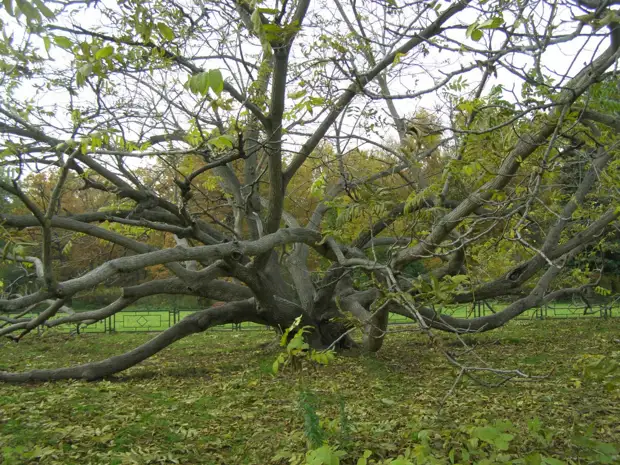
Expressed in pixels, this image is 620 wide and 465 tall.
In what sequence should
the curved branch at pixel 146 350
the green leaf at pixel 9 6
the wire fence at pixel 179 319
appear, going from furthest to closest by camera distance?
1. the wire fence at pixel 179 319
2. the curved branch at pixel 146 350
3. the green leaf at pixel 9 6

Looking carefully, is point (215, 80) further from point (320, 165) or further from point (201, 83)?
point (320, 165)

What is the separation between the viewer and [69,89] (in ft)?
20.7

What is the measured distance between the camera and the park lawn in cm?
342

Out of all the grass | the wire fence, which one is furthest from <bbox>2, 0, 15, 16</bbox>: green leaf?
the grass

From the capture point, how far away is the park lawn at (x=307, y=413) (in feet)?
11.2

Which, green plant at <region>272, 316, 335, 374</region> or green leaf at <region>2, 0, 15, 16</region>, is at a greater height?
green leaf at <region>2, 0, 15, 16</region>

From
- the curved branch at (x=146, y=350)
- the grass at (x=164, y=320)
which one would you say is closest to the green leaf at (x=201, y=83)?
the curved branch at (x=146, y=350)

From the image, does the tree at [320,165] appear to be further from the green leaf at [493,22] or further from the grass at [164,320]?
the grass at [164,320]

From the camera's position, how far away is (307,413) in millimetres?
3150

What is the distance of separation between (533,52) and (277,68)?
93.1 inches

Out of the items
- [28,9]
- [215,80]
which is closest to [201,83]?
[215,80]

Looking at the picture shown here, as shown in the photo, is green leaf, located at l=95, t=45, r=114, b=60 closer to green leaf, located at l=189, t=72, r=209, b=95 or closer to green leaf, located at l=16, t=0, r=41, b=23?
green leaf, located at l=16, t=0, r=41, b=23

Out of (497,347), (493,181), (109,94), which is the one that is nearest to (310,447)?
(493,181)

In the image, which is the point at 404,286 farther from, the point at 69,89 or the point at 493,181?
the point at 69,89
